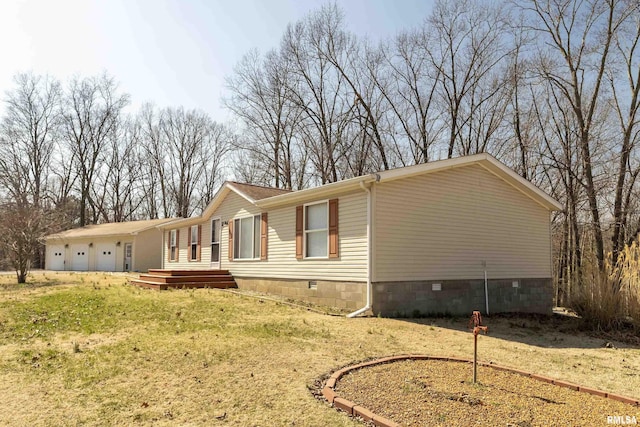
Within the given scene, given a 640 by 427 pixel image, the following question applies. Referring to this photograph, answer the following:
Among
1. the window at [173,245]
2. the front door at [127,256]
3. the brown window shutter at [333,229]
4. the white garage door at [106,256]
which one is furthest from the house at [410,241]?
the white garage door at [106,256]

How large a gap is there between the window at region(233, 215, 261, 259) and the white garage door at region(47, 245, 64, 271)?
2188cm

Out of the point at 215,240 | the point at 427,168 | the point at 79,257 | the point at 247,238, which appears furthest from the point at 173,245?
the point at 79,257

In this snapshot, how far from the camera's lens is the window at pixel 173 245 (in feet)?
64.8

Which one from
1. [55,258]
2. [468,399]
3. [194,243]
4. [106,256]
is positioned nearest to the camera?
[468,399]

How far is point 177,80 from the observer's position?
51.0 ft

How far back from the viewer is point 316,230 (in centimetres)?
1165

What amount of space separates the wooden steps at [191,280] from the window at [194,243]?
234cm

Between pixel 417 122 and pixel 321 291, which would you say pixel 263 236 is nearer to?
pixel 321 291

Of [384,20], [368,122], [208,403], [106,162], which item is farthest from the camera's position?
[106,162]

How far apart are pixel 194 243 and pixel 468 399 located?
50.3ft

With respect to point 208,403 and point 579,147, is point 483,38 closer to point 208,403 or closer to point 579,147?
point 579,147

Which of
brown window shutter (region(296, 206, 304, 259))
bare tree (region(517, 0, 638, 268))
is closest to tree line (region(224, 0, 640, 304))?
bare tree (region(517, 0, 638, 268))

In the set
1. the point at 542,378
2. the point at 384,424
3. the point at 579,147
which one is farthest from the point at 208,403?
the point at 579,147

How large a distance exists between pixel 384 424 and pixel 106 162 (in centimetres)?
3969
